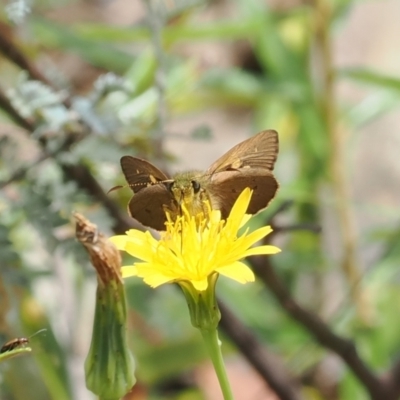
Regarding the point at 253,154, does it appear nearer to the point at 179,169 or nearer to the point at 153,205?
the point at 153,205

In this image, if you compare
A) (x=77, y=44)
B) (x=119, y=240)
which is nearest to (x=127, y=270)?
(x=119, y=240)

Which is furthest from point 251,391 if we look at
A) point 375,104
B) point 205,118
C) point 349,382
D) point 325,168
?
point 205,118

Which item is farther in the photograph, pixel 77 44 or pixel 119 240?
pixel 77 44

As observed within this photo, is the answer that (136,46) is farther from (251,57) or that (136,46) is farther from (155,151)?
(155,151)

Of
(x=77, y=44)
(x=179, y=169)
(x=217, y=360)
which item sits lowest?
(x=217, y=360)

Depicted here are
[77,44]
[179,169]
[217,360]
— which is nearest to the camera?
[217,360]

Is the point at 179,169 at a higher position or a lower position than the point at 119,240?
higher

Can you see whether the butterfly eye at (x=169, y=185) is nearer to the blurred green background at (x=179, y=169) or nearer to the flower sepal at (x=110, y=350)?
the flower sepal at (x=110, y=350)
